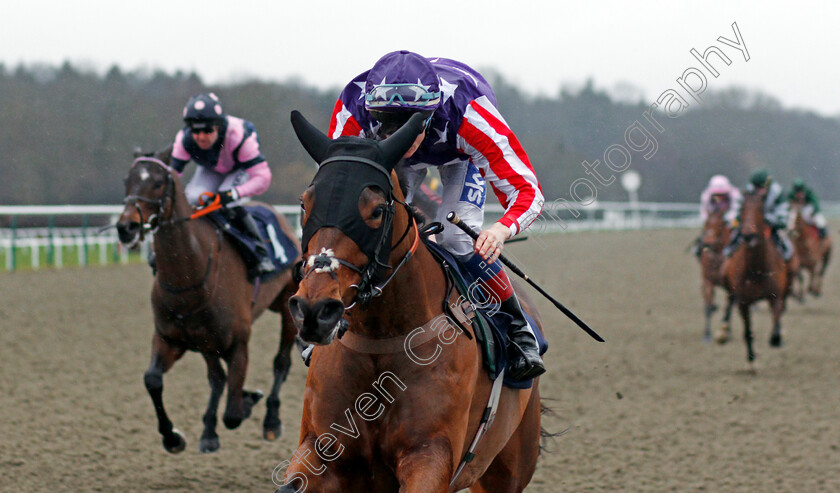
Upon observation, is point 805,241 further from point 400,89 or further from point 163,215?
point 400,89

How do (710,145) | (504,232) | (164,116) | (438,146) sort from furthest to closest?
(710,145)
(164,116)
(438,146)
(504,232)

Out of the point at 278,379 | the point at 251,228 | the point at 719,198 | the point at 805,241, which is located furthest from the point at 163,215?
the point at 805,241

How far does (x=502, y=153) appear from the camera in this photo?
2916mm

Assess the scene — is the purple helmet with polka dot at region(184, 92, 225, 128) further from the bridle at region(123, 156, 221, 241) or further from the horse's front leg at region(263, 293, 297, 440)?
the horse's front leg at region(263, 293, 297, 440)

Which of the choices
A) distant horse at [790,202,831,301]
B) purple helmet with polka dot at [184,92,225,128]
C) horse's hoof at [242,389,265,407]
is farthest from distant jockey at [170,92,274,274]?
distant horse at [790,202,831,301]

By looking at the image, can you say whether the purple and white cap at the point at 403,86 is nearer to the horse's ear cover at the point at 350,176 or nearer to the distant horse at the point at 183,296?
the horse's ear cover at the point at 350,176

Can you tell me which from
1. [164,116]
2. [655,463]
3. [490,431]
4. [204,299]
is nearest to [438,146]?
[490,431]

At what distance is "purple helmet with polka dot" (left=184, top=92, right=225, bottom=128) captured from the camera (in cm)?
559

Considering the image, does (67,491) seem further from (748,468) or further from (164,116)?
(164,116)

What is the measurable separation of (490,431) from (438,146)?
987 millimetres

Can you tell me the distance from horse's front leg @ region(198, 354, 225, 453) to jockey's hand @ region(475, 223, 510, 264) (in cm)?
293

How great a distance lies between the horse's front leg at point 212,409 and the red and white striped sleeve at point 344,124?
105 inches

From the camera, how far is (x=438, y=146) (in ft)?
9.82

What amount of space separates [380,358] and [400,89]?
799 millimetres
